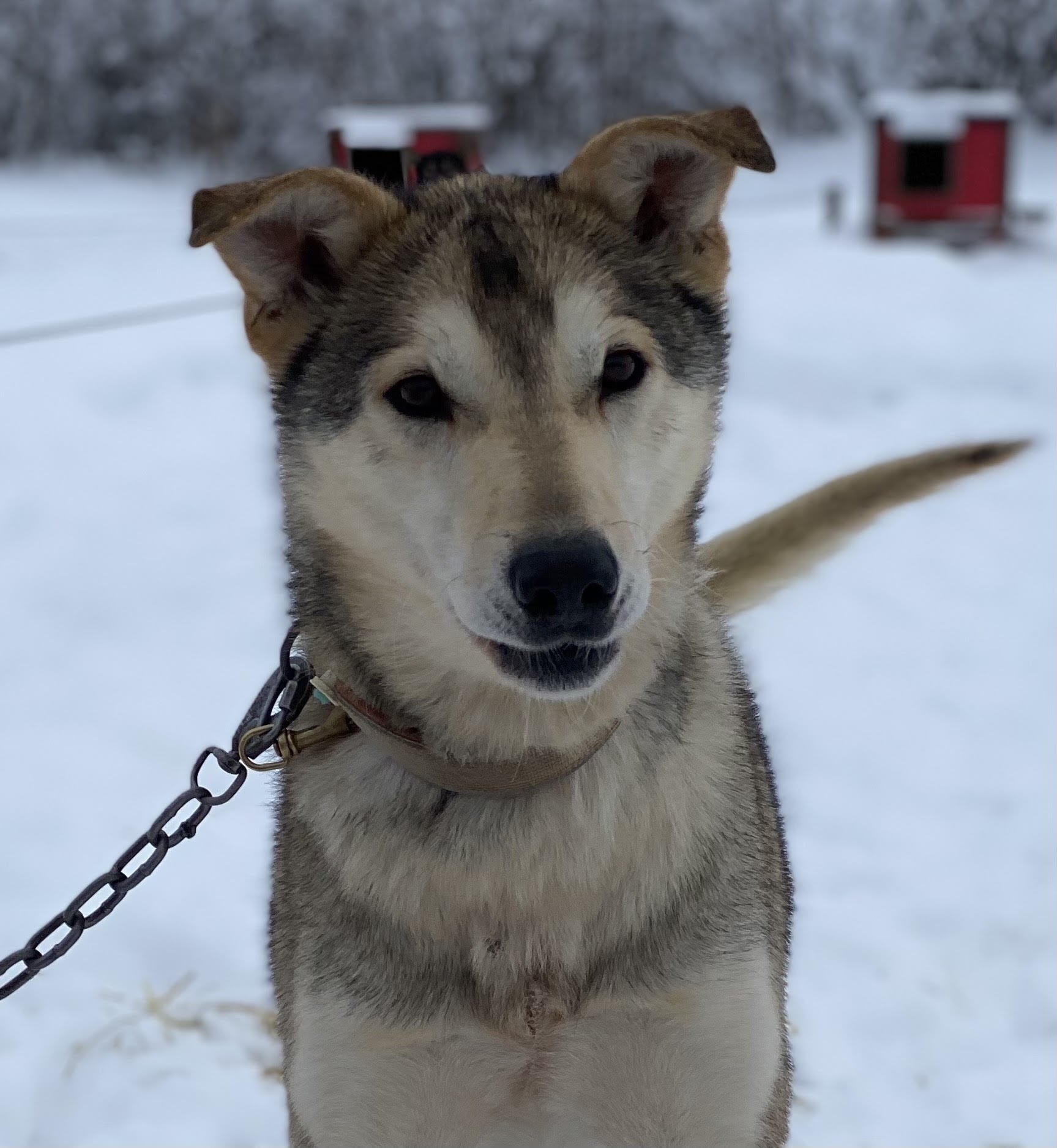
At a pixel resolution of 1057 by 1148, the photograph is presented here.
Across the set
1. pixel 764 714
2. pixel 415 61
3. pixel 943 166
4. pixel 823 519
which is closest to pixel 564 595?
pixel 823 519

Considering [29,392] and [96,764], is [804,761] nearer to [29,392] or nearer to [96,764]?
[96,764]

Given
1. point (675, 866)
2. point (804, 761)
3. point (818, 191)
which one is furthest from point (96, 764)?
point (818, 191)

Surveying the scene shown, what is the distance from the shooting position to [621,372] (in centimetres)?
190

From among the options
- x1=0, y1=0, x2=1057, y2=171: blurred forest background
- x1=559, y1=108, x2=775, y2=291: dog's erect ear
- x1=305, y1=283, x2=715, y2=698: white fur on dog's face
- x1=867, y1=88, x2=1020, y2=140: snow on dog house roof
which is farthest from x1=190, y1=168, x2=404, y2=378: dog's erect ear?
x1=0, y1=0, x2=1057, y2=171: blurred forest background

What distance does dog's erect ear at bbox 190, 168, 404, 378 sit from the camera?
1.95m

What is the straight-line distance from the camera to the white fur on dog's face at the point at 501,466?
5.42ft

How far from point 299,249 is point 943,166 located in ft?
53.9

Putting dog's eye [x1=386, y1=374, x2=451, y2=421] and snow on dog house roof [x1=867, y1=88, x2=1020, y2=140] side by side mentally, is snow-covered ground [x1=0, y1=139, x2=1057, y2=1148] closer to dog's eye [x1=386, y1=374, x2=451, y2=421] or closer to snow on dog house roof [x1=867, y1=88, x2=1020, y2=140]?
dog's eye [x1=386, y1=374, x2=451, y2=421]

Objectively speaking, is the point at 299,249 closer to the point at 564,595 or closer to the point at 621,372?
the point at 621,372

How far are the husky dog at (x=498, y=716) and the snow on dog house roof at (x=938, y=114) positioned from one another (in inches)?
631

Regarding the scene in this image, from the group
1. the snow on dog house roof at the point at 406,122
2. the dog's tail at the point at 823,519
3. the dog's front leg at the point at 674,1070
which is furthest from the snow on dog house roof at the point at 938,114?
the dog's front leg at the point at 674,1070

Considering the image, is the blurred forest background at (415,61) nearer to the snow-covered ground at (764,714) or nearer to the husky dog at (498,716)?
the snow-covered ground at (764,714)

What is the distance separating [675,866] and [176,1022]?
1754mm

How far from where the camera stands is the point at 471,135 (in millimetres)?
14297
